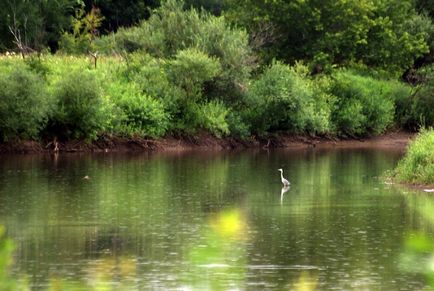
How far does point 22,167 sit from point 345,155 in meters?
15.5

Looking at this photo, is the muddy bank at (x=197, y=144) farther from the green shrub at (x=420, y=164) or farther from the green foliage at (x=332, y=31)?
the green shrub at (x=420, y=164)

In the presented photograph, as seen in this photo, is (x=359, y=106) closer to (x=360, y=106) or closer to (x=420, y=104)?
(x=360, y=106)

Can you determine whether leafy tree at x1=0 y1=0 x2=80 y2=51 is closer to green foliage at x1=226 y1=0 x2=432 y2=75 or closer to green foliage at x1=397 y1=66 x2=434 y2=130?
green foliage at x1=226 y1=0 x2=432 y2=75

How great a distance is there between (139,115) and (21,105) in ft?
20.6

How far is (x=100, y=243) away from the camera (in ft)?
73.7

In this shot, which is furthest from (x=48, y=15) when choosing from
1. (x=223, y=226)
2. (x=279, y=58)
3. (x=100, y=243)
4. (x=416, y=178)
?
(x=223, y=226)

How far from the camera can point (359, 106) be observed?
5631 centimetres

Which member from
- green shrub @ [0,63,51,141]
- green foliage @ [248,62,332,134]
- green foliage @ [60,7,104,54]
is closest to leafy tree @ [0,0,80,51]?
green foliage @ [60,7,104,54]

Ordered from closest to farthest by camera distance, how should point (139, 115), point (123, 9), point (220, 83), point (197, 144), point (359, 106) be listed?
1. point (139, 115)
2. point (197, 144)
3. point (220, 83)
4. point (359, 106)
5. point (123, 9)

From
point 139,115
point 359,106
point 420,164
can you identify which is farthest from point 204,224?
point 359,106

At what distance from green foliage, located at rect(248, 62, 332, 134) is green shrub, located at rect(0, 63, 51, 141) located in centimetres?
1139

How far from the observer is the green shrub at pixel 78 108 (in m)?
47.0

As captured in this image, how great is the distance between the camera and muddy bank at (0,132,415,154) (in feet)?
154

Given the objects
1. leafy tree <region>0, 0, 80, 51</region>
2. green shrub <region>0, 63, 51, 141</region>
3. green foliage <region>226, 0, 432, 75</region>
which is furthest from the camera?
leafy tree <region>0, 0, 80, 51</region>
